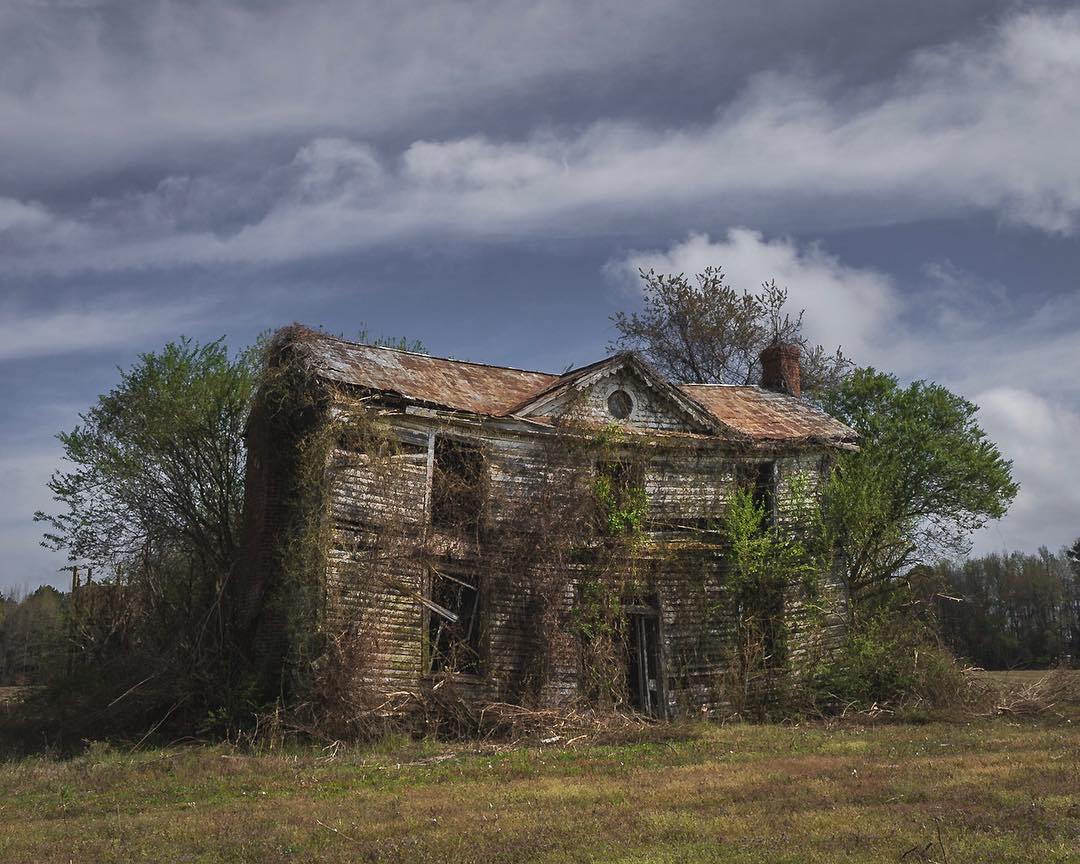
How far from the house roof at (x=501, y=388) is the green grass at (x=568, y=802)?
6721 millimetres

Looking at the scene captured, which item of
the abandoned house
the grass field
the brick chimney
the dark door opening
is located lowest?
the grass field

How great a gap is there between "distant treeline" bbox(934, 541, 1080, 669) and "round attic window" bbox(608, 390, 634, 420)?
97.8ft

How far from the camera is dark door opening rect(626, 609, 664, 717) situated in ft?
61.2

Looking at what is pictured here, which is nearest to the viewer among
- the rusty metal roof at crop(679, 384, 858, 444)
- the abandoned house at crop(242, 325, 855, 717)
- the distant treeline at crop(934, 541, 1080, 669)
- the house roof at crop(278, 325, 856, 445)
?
the abandoned house at crop(242, 325, 855, 717)

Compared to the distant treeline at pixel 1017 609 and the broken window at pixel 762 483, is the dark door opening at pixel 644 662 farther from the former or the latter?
the distant treeline at pixel 1017 609

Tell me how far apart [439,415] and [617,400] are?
4.48 meters

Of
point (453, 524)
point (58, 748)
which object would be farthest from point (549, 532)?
point (58, 748)

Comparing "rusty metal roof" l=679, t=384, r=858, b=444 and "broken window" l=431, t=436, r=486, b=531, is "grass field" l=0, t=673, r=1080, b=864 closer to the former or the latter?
"broken window" l=431, t=436, r=486, b=531

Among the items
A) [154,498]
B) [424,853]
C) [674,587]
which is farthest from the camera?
[154,498]

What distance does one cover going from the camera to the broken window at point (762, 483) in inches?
814

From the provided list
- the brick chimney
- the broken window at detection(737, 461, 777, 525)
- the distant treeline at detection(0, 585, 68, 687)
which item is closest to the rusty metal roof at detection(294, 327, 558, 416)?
the broken window at detection(737, 461, 777, 525)

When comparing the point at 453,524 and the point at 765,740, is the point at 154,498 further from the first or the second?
the point at 765,740

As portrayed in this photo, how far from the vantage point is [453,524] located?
1753 cm

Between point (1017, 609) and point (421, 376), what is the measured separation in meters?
58.4
